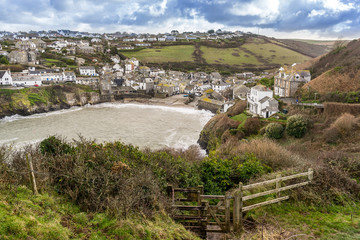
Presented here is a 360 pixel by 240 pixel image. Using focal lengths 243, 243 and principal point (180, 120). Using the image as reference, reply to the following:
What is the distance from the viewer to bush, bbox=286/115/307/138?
2072cm

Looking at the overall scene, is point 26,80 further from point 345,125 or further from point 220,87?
point 345,125

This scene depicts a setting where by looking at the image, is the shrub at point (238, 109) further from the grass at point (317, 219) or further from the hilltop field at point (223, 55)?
the hilltop field at point (223, 55)

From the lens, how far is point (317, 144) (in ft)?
61.2

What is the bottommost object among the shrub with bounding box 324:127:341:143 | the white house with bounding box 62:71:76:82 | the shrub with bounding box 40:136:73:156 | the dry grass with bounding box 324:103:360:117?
the shrub with bounding box 324:127:341:143

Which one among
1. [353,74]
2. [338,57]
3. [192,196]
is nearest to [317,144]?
[353,74]

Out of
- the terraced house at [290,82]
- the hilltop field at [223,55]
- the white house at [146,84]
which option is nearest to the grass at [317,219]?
the terraced house at [290,82]

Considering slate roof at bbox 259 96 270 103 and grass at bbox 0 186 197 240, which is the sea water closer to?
slate roof at bbox 259 96 270 103

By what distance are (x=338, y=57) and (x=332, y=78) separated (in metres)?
13.3

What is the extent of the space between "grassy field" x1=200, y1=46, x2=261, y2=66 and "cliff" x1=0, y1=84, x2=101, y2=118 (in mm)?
55501

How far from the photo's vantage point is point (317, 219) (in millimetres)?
5902

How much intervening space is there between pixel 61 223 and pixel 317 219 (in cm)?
576

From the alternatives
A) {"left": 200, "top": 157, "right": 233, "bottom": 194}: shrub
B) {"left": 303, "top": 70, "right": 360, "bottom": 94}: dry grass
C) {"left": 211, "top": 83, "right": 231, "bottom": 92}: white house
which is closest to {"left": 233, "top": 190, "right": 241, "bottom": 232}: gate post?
{"left": 200, "top": 157, "right": 233, "bottom": 194}: shrub

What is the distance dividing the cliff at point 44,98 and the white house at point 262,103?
3630 centimetres

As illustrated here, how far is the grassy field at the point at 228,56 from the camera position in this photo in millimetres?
95438
